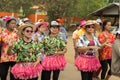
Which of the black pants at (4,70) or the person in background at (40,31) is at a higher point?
the person in background at (40,31)

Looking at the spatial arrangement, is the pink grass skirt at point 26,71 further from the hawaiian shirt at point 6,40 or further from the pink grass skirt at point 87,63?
the pink grass skirt at point 87,63

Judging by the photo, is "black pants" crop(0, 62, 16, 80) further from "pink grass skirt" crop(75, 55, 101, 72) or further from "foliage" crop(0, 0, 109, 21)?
"foliage" crop(0, 0, 109, 21)

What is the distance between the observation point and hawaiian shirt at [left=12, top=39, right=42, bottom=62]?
6629mm

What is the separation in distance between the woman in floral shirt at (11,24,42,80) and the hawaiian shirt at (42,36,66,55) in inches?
51.2

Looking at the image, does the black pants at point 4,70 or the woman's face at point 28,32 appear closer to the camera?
the woman's face at point 28,32

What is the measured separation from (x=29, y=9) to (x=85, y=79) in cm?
4898

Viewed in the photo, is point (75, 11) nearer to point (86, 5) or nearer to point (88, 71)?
point (86, 5)

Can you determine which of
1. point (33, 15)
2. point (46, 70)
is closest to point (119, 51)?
point (46, 70)

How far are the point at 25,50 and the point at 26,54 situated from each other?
7 cm

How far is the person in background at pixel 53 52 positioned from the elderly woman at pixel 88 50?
48 cm

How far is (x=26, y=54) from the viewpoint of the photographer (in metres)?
6.63

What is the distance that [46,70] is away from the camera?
8.11m

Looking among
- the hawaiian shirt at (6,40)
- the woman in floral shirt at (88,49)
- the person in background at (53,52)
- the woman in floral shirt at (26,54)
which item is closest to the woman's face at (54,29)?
the person in background at (53,52)

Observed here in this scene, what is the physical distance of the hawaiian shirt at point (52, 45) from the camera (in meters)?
8.03
